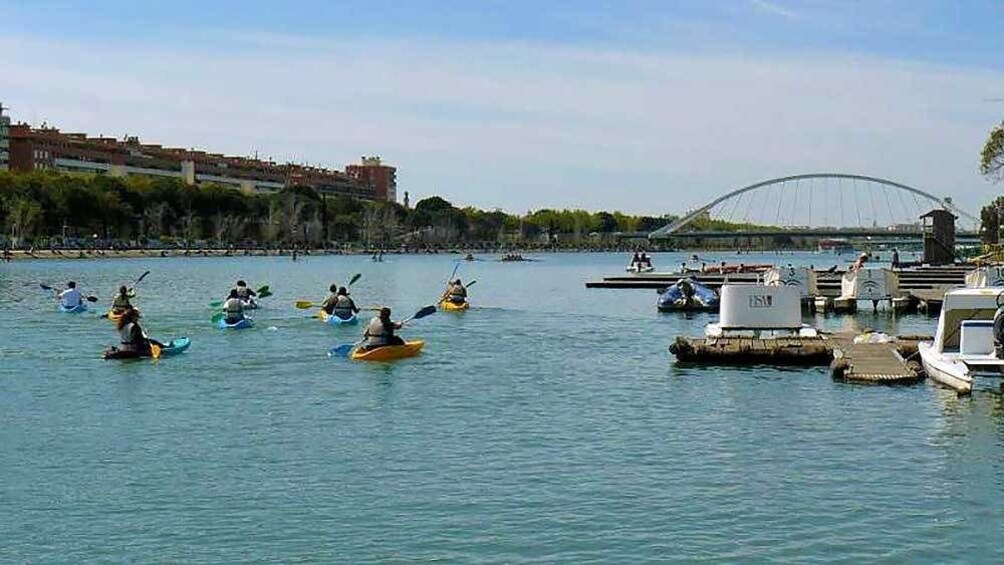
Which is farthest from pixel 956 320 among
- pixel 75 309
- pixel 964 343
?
pixel 75 309

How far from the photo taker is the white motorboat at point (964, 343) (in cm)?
2439

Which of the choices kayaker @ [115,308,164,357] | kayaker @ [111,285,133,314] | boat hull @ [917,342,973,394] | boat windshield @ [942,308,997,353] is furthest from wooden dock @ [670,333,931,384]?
kayaker @ [111,285,133,314]

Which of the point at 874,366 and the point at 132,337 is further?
the point at 132,337

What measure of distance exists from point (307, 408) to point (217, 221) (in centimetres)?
16179

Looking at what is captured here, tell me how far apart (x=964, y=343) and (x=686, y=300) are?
28.2 metres

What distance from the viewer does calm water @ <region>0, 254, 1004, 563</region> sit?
14.2 meters

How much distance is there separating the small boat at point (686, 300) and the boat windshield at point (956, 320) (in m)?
26.5

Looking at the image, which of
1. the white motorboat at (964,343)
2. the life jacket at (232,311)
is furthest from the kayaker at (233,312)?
the white motorboat at (964,343)

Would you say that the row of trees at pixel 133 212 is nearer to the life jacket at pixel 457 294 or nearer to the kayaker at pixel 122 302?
the life jacket at pixel 457 294

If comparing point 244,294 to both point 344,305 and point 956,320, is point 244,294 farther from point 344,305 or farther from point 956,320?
point 956,320

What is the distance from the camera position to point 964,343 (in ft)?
83.2

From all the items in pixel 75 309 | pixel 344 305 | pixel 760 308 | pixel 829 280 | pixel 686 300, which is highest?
pixel 760 308

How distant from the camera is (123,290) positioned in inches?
1612

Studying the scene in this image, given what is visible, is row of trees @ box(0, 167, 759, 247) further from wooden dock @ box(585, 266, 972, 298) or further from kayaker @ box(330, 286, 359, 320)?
kayaker @ box(330, 286, 359, 320)
